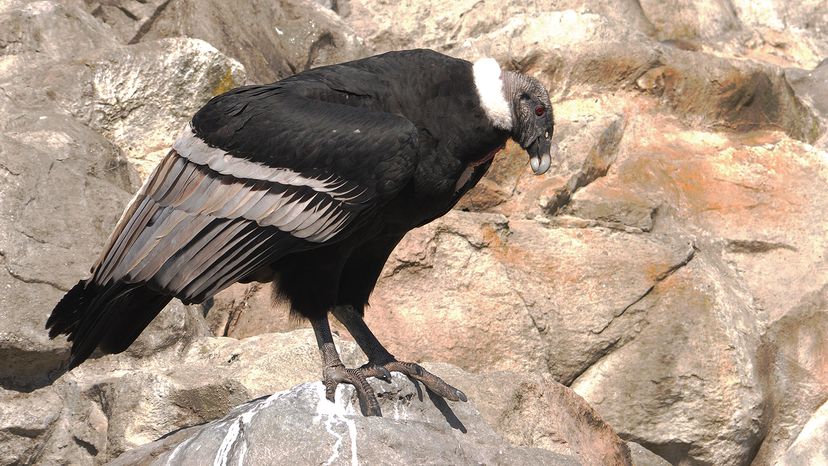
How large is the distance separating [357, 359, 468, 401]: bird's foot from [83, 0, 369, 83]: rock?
4390 millimetres

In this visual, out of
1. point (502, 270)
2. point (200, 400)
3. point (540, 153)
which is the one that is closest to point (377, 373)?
point (540, 153)

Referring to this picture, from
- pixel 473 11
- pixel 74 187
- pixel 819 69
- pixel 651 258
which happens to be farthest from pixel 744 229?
pixel 74 187

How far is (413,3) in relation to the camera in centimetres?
1036

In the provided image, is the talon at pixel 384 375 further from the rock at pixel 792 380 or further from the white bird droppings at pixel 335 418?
the rock at pixel 792 380

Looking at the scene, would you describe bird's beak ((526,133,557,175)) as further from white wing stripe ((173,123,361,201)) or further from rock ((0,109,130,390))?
rock ((0,109,130,390))

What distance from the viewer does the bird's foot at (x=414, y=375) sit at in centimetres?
470

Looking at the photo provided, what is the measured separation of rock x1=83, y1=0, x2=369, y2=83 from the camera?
8.82m

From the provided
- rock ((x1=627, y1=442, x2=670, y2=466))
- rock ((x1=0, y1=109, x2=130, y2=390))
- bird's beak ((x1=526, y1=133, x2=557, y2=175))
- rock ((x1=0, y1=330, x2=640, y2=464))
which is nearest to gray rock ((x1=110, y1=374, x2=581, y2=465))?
rock ((x1=0, y1=330, x2=640, y2=464))

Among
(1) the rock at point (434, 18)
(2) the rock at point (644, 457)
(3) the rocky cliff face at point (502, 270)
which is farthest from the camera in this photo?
(1) the rock at point (434, 18)

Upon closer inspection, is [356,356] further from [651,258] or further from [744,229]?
[744,229]

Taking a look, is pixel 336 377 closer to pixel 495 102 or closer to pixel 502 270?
pixel 495 102

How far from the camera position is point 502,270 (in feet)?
23.7

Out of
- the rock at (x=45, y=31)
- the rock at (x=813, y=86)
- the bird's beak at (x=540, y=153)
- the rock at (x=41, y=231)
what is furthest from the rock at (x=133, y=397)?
the rock at (x=813, y=86)

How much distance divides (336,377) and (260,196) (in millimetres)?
758
